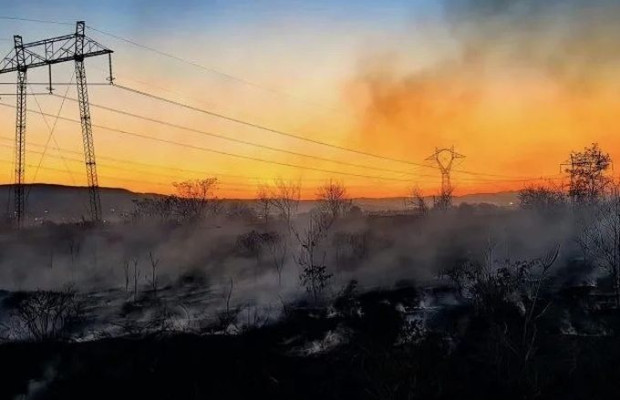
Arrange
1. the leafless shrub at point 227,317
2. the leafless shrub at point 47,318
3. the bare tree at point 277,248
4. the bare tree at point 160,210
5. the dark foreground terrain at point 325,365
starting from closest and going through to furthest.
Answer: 1. the dark foreground terrain at point 325,365
2. the leafless shrub at point 47,318
3. the leafless shrub at point 227,317
4. the bare tree at point 277,248
5. the bare tree at point 160,210

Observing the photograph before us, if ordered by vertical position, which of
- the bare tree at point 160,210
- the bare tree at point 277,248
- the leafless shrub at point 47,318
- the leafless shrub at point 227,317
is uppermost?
the bare tree at point 160,210

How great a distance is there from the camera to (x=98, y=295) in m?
40.6

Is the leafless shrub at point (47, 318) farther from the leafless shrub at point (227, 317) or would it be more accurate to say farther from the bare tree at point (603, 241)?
the bare tree at point (603, 241)

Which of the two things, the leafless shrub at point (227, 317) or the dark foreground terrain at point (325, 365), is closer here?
the dark foreground terrain at point (325, 365)

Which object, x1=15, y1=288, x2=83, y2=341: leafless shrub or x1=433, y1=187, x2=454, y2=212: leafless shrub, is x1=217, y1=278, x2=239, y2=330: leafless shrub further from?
x1=433, y1=187, x2=454, y2=212: leafless shrub

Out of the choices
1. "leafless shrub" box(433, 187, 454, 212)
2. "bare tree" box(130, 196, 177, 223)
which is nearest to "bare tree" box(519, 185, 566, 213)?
"leafless shrub" box(433, 187, 454, 212)

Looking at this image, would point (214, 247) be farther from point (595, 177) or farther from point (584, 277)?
point (595, 177)

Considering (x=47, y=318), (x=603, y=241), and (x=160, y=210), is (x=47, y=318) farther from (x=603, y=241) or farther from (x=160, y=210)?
(x=160, y=210)

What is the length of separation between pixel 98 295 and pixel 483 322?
85.7 feet

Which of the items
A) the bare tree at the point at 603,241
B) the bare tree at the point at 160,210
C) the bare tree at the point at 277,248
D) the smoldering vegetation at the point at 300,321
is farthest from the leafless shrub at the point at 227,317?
the bare tree at the point at 160,210

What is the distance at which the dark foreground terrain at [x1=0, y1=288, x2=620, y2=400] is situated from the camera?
24344 millimetres

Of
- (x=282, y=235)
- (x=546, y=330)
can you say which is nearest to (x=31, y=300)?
(x=546, y=330)

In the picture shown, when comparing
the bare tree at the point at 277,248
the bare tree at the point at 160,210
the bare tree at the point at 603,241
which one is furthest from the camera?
the bare tree at the point at 160,210

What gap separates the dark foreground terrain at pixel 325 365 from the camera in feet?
79.9
